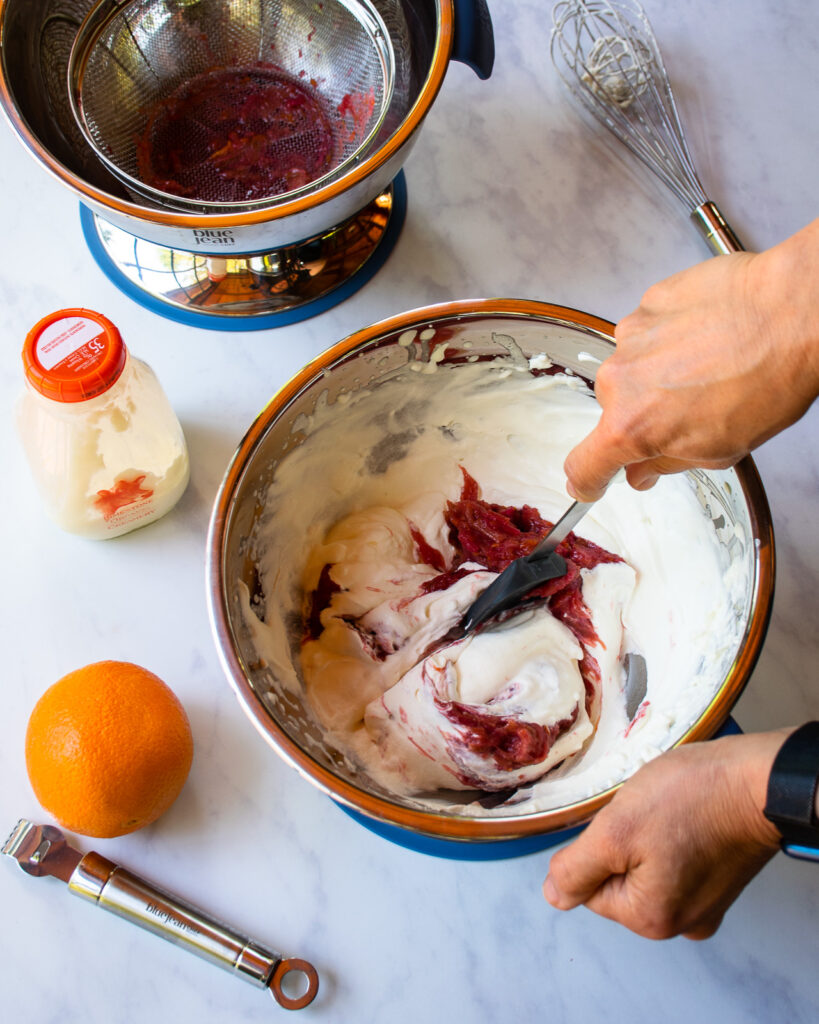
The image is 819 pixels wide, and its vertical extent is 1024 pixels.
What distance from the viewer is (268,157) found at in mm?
1097

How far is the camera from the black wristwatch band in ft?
1.99

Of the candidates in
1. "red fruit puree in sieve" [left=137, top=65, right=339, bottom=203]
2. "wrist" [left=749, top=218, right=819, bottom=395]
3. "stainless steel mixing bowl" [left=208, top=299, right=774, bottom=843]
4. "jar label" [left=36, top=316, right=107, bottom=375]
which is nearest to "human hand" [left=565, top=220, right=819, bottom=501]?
"wrist" [left=749, top=218, right=819, bottom=395]

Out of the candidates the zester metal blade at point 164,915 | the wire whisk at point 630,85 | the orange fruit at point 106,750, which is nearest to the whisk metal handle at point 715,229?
the wire whisk at point 630,85

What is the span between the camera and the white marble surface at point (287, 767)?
3.05 ft

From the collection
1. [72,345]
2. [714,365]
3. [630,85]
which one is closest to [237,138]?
[72,345]

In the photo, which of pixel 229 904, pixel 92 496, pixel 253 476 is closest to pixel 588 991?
pixel 229 904

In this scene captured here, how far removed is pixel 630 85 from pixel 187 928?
1230 millimetres

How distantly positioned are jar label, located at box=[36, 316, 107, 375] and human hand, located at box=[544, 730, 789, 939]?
2.04ft

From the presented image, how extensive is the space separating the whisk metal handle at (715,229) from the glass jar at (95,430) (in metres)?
0.77

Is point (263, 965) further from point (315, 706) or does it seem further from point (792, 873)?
point (792, 873)

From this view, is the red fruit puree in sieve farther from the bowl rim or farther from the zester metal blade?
the zester metal blade

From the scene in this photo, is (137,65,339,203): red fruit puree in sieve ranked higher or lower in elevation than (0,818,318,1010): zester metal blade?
higher

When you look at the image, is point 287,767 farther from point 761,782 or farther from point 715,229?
point 715,229

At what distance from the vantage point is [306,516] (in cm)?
99
